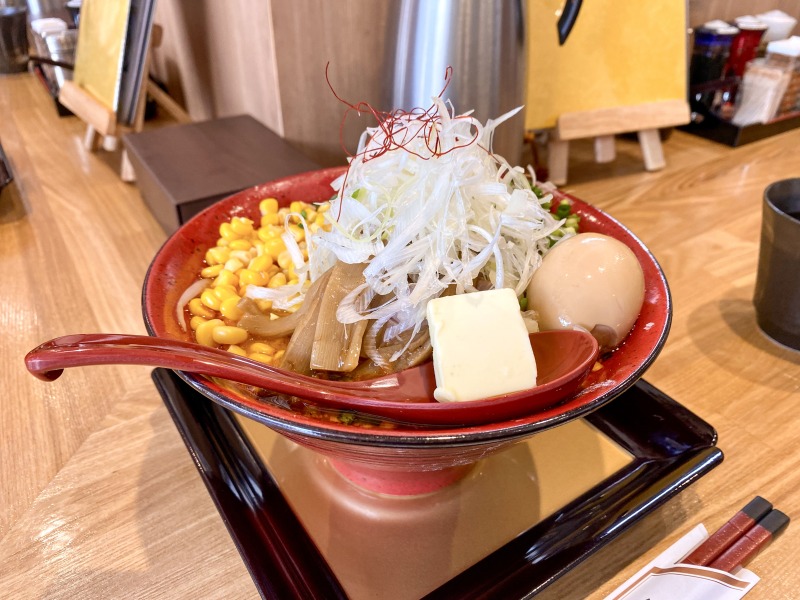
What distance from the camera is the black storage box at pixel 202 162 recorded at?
50.6 inches

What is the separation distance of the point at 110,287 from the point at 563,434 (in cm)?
103

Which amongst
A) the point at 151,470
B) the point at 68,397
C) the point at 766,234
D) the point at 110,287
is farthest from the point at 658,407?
the point at 110,287

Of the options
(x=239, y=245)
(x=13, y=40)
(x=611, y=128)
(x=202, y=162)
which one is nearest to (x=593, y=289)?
(x=239, y=245)

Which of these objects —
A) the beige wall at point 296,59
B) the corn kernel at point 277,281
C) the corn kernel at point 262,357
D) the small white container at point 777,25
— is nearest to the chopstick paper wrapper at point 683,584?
the corn kernel at point 262,357

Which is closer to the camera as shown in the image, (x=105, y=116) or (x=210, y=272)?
(x=210, y=272)

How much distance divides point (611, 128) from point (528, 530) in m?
1.37

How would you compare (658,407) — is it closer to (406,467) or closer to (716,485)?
(716,485)

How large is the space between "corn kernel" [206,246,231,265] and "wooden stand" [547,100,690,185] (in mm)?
1160

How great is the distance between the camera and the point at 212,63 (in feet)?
6.19

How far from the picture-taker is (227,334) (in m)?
0.74

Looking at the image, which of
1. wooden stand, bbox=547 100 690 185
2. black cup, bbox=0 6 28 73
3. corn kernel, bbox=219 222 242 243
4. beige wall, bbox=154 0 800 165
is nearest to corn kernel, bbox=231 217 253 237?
corn kernel, bbox=219 222 242 243

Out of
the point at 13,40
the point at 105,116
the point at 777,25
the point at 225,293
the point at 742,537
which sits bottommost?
the point at 742,537

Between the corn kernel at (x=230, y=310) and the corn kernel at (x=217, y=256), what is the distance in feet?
0.36

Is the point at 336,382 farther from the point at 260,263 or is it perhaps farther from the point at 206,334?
the point at 260,263
